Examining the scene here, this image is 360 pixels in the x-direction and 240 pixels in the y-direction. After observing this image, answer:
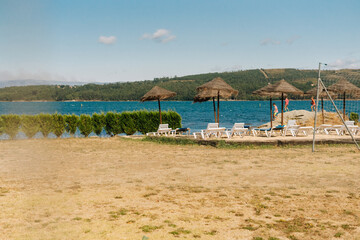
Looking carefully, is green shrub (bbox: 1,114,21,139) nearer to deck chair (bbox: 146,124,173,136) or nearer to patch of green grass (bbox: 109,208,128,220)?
deck chair (bbox: 146,124,173,136)

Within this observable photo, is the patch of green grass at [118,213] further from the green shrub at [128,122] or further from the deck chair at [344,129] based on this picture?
the green shrub at [128,122]

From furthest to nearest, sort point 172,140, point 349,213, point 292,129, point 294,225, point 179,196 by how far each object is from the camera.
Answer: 1. point 292,129
2. point 172,140
3. point 179,196
4. point 349,213
5. point 294,225

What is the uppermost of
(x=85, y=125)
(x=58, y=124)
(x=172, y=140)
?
(x=58, y=124)

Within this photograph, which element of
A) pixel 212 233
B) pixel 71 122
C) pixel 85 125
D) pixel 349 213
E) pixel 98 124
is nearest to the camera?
pixel 212 233

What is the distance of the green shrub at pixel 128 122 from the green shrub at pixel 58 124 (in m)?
3.14

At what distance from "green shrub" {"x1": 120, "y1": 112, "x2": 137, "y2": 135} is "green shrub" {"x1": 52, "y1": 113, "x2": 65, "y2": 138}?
3.14 metres

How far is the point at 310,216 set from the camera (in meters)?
5.11

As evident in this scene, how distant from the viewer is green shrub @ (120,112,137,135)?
19.1m

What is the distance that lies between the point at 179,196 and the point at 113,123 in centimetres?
1328

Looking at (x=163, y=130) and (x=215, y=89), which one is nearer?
(x=215, y=89)

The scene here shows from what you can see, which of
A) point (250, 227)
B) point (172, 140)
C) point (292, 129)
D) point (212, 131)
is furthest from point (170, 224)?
point (292, 129)

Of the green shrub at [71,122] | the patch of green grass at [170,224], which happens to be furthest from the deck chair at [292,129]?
the patch of green grass at [170,224]

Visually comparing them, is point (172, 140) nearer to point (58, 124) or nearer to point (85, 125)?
point (85, 125)

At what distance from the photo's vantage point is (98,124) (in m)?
18.9
